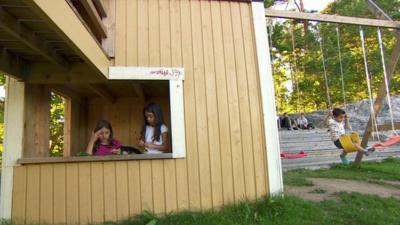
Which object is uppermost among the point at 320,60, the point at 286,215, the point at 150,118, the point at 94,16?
the point at 320,60

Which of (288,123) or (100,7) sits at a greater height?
(100,7)

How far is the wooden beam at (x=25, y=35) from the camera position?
2.99 metres

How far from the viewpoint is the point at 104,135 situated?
5.25 meters

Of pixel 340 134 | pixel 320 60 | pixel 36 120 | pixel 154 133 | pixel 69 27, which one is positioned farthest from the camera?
pixel 320 60

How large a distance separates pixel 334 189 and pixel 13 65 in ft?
16.0

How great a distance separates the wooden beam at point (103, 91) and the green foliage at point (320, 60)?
14.6 meters

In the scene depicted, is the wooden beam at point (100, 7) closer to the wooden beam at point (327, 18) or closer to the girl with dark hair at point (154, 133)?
the girl with dark hair at point (154, 133)

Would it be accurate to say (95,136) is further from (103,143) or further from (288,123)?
(288,123)

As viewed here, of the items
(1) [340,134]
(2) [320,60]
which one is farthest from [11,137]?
(2) [320,60]

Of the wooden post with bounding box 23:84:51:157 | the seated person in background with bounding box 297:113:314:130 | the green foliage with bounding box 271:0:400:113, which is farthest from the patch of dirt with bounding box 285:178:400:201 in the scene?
the green foliage with bounding box 271:0:400:113

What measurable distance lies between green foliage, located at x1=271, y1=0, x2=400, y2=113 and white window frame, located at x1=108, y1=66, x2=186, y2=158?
15651 millimetres

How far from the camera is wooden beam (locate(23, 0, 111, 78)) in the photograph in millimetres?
2532

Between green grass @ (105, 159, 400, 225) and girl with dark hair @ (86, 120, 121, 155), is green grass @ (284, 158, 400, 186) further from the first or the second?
girl with dark hair @ (86, 120, 121, 155)

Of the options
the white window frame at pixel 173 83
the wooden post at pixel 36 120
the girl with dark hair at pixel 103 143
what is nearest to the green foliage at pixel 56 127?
the wooden post at pixel 36 120
